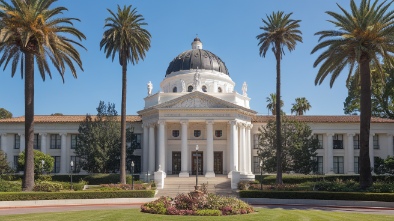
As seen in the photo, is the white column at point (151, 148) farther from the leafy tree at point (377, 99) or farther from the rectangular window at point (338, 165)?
the leafy tree at point (377, 99)

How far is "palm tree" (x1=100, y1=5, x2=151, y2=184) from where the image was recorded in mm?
46625

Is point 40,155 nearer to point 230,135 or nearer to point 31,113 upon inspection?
point 31,113

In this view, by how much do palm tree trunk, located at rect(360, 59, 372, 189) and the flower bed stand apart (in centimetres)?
1545

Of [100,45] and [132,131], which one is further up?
[100,45]

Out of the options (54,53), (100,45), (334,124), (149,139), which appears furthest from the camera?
(334,124)

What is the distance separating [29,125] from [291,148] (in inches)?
1153

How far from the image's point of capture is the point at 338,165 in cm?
6456

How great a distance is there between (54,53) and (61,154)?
1171 inches

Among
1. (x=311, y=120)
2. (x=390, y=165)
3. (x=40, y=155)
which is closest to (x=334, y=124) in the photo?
(x=311, y=120)

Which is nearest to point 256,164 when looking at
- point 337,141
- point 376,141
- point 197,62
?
point 337,141

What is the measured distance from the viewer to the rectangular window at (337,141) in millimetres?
64750

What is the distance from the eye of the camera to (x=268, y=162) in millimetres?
54594

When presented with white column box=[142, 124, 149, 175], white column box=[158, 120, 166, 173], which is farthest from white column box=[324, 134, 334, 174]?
white column box=[142, 124, 149, 175]

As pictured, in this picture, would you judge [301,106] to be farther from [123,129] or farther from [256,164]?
[123,129]
